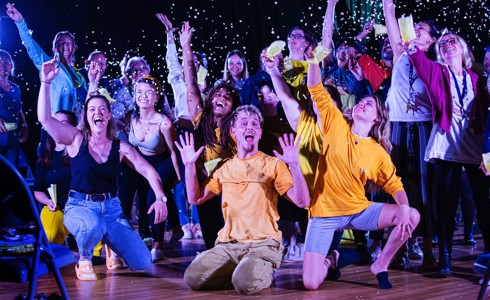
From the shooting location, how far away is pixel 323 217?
4461 mm

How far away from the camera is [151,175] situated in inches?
192

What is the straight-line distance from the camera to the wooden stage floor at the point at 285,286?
4.09m

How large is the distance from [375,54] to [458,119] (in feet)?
11.1

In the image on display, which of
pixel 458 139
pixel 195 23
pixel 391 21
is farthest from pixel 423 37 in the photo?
pixel 195 23

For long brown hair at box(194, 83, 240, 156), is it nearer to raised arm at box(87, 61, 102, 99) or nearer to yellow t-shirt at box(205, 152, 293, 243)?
yellow t-shirt at box(205, 152, 293, 243)

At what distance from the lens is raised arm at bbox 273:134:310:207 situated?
13.8ft

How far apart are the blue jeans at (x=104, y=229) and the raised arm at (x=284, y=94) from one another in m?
1.29

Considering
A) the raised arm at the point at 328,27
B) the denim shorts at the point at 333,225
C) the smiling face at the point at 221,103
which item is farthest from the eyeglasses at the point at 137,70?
the denim shorts at the point at 333,225

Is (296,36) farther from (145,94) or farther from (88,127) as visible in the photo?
(88,127)

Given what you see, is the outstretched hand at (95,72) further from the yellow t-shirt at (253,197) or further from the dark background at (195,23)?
the yellow t-shirt at (253,197)

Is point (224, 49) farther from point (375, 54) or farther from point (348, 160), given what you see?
point (348, 160)

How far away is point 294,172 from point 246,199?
1.18 feet

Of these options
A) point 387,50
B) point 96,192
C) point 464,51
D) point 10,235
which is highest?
point 387,50

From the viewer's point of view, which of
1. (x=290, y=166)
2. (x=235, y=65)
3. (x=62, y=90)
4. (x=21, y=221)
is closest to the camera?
(x=21, y=221)
